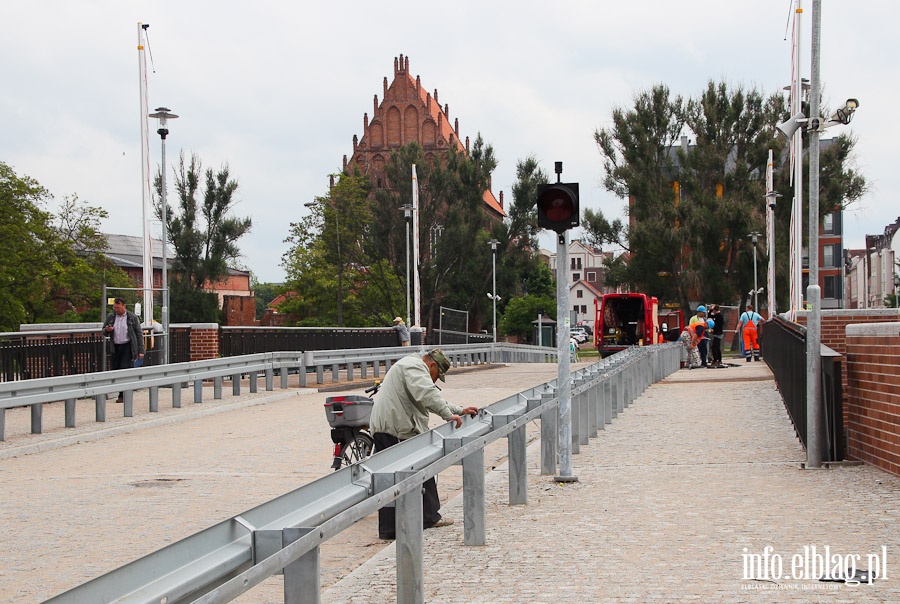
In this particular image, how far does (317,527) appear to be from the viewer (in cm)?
416

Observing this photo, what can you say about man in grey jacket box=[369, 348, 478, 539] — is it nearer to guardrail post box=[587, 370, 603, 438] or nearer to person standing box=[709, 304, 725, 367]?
guardrail post box=[587, 370, 603, 438]

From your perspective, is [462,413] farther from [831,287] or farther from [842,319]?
[831,287]

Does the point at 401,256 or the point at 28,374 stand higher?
the point at 401,256

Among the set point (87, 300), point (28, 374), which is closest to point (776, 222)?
point (87, 300)

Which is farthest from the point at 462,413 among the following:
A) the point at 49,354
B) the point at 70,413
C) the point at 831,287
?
the point at 831,287

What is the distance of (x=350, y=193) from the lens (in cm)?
7488

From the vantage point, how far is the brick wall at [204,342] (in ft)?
87.1

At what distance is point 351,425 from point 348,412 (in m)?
0.12

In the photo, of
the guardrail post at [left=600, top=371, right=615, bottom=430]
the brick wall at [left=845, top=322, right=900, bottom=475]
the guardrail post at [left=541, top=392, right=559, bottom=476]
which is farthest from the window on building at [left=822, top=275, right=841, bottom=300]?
the guardrail post at [left=541, top=392, right=559, bottom=476]

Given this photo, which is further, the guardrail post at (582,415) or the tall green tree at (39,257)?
the tall green tree at (39,257)

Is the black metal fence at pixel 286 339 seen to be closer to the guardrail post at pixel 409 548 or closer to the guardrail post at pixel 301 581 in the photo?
the guardrail post at pixel 409 548

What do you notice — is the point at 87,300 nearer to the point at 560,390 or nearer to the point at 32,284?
the point at 32,284

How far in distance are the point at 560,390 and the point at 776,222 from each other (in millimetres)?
53963

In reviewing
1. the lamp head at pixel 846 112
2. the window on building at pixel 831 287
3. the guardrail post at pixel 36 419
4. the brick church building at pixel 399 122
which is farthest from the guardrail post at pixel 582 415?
the window on building at pixel 831 287
